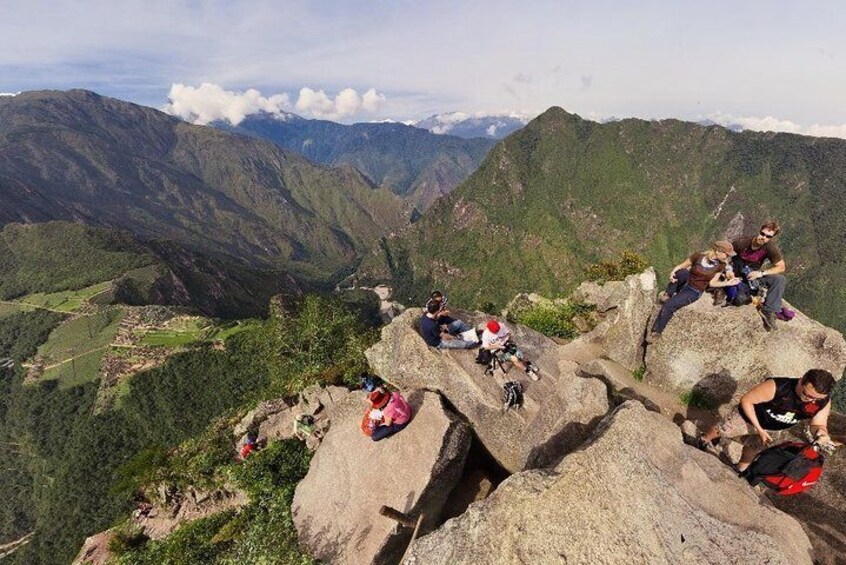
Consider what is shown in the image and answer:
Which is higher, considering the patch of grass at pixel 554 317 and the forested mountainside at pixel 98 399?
the patch of grass at pixel 554 317

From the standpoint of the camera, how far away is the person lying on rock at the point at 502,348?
1873 cm

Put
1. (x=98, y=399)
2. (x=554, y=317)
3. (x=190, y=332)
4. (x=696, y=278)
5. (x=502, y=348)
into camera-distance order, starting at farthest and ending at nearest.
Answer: (x=190, y=332) → (x=98, y=399) → (x=554, y=317) → (x=502, y=348) → (x=696, y=278)

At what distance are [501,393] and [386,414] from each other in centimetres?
486

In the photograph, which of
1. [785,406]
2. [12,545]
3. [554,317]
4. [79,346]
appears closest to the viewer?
[785,406]

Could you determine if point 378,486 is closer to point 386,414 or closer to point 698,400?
point 386,414

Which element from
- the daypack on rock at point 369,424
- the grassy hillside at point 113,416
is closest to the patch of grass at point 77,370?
the grassy hillside at point 113,416

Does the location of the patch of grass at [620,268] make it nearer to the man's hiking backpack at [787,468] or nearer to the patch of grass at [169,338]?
the man's hiking backpack at [787,468]

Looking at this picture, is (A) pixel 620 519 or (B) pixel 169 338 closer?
(A) pixel 620 519

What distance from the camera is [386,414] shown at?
17016mm

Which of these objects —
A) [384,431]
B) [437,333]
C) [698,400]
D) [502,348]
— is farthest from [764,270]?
[384,431]

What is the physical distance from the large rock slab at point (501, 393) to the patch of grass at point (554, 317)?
5885 millimetres

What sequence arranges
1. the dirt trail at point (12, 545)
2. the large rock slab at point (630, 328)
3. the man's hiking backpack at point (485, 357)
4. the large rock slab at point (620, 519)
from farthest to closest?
the dirt trail at point (12, 545) → the large rock slab at point (630, 328) → the man's hiking backpack at point (485, 357) → the large rock slab at point (620, 519)

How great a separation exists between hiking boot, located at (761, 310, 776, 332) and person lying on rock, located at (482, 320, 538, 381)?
9360mm

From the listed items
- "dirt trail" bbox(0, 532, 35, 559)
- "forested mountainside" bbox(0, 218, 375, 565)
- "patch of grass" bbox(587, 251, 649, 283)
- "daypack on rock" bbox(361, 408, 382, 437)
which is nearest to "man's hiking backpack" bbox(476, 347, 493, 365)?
"daypack on rock" bbox(361, 408, 382, 437)
